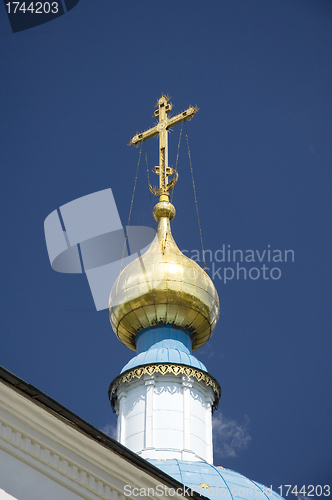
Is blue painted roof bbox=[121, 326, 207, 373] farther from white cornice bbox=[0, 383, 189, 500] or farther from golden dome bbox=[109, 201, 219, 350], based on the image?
white cornice bbox=[0, 383, 189, 500]

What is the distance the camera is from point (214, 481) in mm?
13031

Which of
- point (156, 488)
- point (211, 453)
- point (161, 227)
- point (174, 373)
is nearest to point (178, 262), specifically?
point (161, 227)

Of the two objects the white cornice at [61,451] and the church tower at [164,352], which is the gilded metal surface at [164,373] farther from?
the white cornice at [61,451]

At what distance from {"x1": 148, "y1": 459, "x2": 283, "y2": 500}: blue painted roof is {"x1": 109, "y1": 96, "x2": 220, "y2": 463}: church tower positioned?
680mm

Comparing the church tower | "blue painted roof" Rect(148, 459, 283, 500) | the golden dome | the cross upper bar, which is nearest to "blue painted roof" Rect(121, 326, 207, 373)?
the church tower

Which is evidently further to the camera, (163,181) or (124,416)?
(163,181)

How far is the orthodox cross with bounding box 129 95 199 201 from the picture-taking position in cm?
1744

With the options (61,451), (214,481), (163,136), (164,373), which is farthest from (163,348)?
(61,451)

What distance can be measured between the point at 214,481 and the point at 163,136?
8026mm

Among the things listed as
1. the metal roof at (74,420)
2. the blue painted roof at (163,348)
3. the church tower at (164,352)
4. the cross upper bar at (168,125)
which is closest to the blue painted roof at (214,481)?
the church tower at (164,352)

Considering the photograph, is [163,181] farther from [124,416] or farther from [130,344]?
[124,416]

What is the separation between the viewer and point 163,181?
57.4 ft

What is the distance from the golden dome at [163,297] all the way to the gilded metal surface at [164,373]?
1.05 metres

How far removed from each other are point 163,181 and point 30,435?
11.6 m
